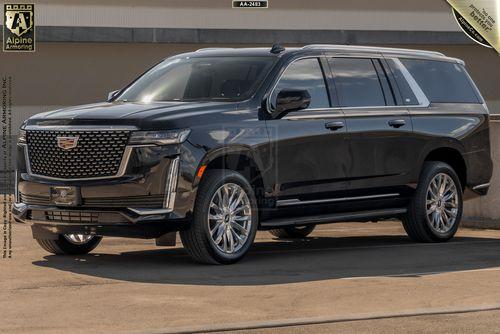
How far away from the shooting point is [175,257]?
12602mm

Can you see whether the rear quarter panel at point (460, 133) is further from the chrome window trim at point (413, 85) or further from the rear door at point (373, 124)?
the rear door at point (373, 124)

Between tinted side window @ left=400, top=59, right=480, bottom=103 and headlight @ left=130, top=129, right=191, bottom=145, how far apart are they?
371cm

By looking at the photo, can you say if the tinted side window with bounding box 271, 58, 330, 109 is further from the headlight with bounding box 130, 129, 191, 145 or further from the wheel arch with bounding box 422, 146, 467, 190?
the wheel arch with bounding box 422, 146, 467, 190

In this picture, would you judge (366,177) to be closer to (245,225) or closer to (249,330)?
(245,225)

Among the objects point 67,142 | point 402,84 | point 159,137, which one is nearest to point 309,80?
point 402,84

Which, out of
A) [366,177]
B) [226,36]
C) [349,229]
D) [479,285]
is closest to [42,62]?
[226,36]

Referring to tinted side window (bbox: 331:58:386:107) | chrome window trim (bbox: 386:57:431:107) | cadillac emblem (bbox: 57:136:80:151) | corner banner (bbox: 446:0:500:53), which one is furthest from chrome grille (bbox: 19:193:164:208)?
corner banner (bbox: 446:0:500:53)

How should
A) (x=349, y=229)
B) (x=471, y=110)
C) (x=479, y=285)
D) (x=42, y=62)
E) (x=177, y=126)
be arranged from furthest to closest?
(x=42, y=62)
(x=349, y=229)
(x=471, y=110)
(x=177, y=126)
(x=479, y=285)

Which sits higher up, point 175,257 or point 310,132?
point 310,132

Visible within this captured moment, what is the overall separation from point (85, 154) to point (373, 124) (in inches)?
126

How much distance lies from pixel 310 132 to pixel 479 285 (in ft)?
8.99

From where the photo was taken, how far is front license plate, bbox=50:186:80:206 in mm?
11562

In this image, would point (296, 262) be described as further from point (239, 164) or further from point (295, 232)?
point (295, 232)

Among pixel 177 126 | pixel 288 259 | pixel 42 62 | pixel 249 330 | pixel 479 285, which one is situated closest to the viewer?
pixel 249 330
